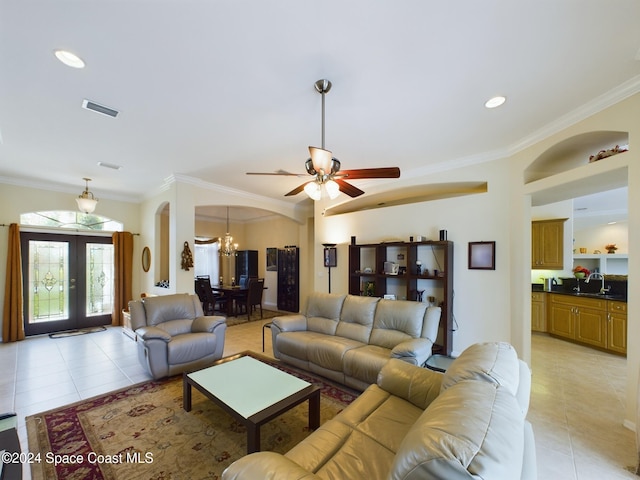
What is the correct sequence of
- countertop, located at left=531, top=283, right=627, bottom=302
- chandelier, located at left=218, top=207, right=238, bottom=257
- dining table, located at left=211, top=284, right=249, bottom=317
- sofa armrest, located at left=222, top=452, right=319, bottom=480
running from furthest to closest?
chandelier, located at left=218, top=207, right=238, bottom=257 → dining table, located at left=211, top=284, right=249, bottom=317 → countertop, located at left=531, top=283, right=627, bottom=302 → sofa armrest, located at left=222, top=452, right=319, bottom=480

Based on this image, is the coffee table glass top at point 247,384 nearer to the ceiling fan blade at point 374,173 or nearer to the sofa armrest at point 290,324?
the sofa armrest at point 290,324

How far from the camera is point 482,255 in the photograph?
389 cm

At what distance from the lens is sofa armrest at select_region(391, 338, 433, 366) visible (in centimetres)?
268

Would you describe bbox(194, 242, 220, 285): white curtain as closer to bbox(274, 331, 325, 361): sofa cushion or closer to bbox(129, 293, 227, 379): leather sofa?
bbox(129, 293, 227, 379): leather sofa

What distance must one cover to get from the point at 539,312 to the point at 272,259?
6633 mm

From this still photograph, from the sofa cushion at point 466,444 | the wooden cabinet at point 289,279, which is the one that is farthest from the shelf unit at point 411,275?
the sofa cushion at point 466,444

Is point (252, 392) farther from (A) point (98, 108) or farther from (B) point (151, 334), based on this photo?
(A) point (98, 108)

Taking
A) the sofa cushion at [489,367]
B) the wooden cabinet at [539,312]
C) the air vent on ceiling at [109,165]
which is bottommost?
the wooden cabinet at [539,312]

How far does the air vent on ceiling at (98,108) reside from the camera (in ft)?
8.47

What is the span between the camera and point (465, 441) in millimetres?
834

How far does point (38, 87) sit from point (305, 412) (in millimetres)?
3799

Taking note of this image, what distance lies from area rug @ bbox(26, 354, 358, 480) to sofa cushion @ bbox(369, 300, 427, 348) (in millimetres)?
774

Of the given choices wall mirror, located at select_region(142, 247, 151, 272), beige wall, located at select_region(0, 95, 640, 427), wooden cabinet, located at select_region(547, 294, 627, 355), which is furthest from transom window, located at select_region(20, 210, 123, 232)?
wooden cabinet, located at select_region(547, 294, 627, 355)

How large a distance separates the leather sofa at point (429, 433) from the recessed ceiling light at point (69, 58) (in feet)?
9.35
